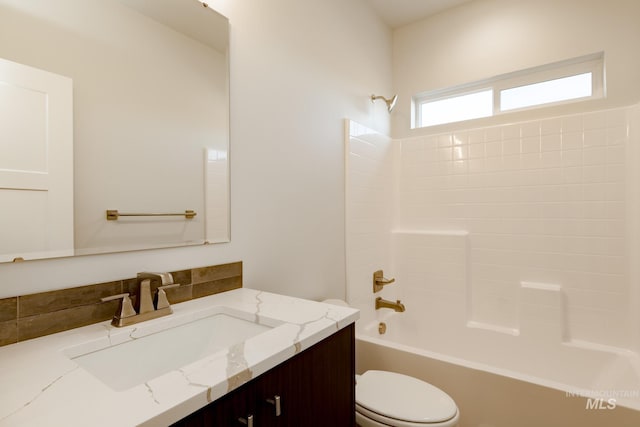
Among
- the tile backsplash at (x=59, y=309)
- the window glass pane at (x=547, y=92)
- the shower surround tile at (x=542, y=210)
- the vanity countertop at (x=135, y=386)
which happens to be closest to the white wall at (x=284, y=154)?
the tile backsplash at (x=59, y=309)

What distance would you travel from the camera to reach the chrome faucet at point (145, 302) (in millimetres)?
930

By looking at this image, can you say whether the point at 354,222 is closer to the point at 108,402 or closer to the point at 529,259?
the point at 529,259

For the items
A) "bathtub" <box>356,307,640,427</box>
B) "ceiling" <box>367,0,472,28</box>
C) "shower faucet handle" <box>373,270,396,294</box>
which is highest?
"ceiling" <box>367,0,472,28</box>

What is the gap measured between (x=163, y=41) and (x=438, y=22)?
89.5 inches

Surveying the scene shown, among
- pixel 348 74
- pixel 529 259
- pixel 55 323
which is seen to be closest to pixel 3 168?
pixel 55 323

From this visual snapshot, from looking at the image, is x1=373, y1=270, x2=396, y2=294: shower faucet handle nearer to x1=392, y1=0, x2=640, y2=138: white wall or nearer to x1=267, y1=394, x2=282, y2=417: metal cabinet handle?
x1=392, y1=0, x2=640, y2=138: white wall

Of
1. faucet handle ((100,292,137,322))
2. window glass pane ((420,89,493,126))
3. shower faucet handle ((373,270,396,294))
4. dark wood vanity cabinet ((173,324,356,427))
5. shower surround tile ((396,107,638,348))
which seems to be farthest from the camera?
window glass pane ((420,89,493,126))

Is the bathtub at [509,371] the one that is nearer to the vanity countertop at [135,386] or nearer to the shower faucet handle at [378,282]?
the shower faucet handle at [378,282]

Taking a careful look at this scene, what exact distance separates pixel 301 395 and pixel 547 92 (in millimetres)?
2579

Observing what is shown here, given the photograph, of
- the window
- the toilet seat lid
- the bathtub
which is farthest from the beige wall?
the window

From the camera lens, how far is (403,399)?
53.4 inches

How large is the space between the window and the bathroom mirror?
1.97m

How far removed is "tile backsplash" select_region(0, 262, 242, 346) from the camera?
2.58ft

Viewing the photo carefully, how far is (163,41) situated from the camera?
1.16 m
